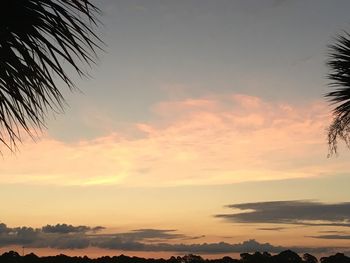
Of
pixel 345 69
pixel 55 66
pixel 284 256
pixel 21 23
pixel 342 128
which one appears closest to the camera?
pixel 21 23

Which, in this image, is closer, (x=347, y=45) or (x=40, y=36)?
(x=40, y=36)

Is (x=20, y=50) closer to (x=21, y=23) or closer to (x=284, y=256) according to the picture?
(x=21, y=23)

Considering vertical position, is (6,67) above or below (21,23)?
below

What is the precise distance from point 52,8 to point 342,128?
6.13 meters

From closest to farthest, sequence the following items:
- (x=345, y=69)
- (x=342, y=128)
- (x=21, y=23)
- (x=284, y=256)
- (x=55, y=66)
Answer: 1. (x=21, y=23)
2. (x=55, y=66)
3. (x=345, y=69)
4. (x=342, y=128)
5. (x=284, y=256)

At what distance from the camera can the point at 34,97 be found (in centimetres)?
432

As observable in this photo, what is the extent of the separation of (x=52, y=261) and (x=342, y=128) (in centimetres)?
4356

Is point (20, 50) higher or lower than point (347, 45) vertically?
lower

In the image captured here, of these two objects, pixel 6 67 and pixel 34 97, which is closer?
pixel 6 67

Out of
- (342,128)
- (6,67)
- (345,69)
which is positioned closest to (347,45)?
(345,69)


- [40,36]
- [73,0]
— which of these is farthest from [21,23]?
[73,0]

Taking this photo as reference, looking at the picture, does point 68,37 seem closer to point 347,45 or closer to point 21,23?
point 21,23

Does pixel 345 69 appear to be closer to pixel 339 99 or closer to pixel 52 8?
pixel 339 99

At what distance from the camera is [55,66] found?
167 inches
